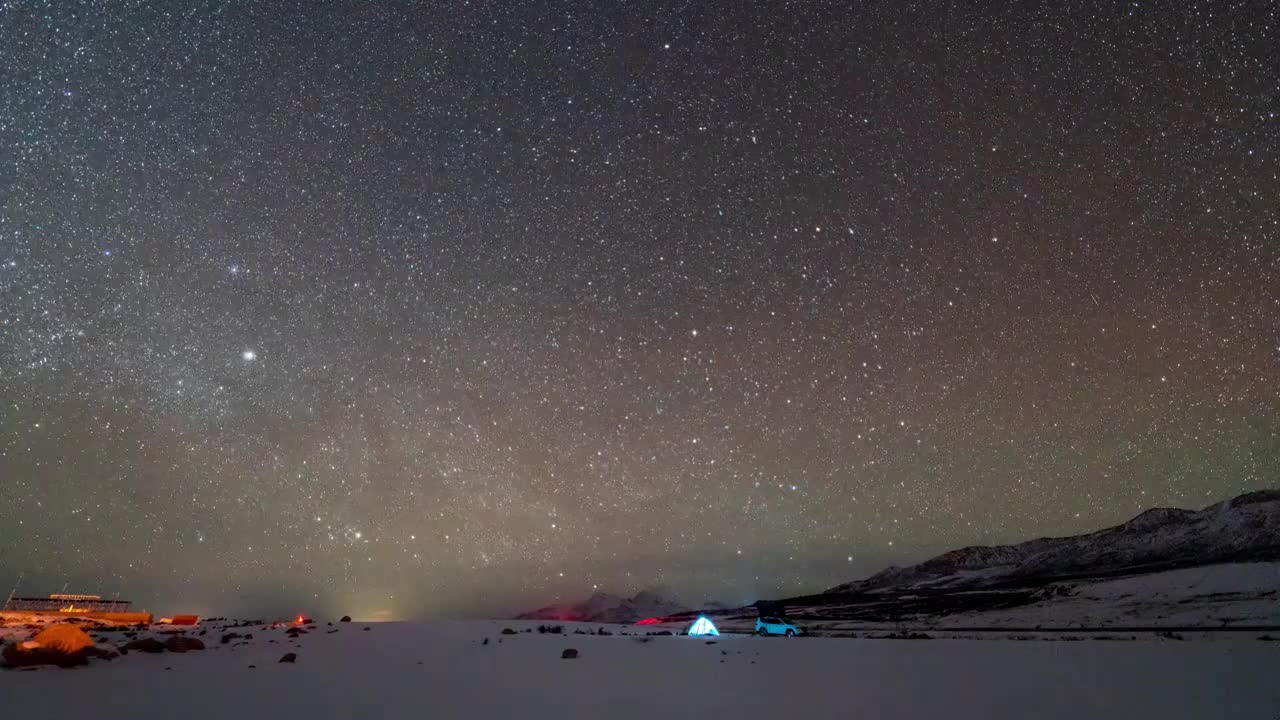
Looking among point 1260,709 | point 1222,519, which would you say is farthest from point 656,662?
point 1222,519

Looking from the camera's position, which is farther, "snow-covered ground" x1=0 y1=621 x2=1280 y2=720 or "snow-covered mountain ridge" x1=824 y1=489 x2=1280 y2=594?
"snow-covered mountain ridge" x1=824 y1=489 x2=1280 y2=594

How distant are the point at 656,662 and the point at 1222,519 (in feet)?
408

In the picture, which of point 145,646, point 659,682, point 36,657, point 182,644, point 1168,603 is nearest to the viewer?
point 659,682

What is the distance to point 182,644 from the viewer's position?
1461 cm

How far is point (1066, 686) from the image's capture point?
412 inches

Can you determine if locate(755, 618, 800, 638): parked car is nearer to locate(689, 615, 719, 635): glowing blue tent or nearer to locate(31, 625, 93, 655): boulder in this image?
locate(689, 615, 719, 635): glowing blue tent

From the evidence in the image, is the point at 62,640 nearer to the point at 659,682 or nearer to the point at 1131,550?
the point at 659,682

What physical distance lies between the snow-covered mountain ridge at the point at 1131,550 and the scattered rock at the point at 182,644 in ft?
279

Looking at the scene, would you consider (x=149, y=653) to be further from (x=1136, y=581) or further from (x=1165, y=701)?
(x=1136, y=581)

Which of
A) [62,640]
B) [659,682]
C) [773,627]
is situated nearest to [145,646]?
[62,640]

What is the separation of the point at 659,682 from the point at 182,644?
1115cm

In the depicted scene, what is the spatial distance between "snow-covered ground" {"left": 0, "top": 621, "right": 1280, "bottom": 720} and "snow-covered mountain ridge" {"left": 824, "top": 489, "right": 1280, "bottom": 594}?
75.0 m

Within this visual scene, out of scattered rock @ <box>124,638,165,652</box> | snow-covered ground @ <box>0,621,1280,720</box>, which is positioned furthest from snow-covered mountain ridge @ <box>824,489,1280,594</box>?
scattered rock @ <box>124,638,165,652</box>

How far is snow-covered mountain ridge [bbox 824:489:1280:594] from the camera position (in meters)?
85.6
